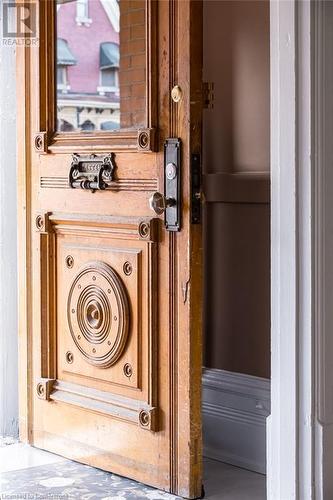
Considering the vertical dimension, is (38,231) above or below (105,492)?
above

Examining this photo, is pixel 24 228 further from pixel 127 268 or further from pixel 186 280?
pixel 186 280

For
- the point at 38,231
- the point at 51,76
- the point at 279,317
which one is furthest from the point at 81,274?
the point at 279,317

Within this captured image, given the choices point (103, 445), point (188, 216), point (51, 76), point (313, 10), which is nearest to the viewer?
point (313, 10)

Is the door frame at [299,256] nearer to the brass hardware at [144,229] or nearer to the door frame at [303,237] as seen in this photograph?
the door frame at [303,237]

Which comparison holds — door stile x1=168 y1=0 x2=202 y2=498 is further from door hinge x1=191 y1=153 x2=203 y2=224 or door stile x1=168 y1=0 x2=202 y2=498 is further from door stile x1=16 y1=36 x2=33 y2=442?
door stile x1=16 y1=36 x2=33 y2=442

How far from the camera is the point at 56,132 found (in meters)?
3.20

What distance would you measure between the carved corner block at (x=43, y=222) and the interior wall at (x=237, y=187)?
582mm

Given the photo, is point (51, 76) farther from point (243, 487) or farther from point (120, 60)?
point (243, 487)

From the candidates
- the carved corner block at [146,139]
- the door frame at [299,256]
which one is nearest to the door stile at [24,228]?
the carved corner block at [146,139]

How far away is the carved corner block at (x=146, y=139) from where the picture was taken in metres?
2.78

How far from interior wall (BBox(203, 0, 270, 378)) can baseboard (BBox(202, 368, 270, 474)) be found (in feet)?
0.16

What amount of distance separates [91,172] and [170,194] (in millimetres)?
392

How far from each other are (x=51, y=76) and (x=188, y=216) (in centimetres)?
89

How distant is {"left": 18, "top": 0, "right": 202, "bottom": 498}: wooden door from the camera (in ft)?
8.96
